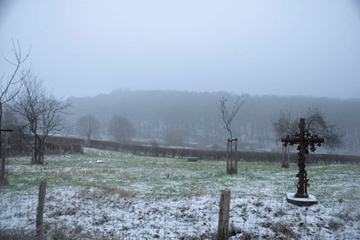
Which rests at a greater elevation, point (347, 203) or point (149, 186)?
point (347, 203)

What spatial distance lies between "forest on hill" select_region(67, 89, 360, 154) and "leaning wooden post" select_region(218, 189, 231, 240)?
182ft

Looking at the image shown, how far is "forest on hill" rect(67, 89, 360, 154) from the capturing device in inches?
2493

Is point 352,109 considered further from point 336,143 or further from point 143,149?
point 143,149

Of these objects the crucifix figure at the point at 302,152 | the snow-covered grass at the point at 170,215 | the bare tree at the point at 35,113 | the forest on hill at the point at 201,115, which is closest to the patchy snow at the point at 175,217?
the snow-covered grass at the point at 170,215

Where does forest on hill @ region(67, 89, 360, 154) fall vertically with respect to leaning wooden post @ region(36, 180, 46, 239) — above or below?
above

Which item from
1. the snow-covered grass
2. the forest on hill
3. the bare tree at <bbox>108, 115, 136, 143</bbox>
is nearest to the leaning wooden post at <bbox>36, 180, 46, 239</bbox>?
the snow-covered grass

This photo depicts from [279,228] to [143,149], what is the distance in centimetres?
2895

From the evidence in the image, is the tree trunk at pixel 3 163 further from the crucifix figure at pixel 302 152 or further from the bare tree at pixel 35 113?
the crucifix figure at pixel 302 152

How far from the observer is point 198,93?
453 feet

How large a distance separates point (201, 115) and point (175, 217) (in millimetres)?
98721

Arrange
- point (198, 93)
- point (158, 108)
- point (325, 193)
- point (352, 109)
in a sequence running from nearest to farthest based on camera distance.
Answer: point (325, 193)
point (352, 109)
point (158, 108)
point (198, 93)

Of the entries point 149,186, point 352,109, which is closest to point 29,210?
point 149,186

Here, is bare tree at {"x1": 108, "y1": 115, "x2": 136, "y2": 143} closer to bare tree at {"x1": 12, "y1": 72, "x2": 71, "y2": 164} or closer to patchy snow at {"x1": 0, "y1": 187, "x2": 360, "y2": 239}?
bare tree at {"x1": 12, "y1": 72, "x2": 71, "y2": 164}

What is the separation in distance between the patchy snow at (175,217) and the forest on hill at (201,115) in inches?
2111
